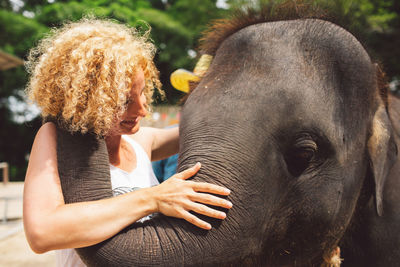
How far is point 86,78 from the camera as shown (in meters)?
1.58

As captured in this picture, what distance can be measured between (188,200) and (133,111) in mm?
623

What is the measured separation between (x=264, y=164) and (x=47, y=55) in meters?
1.11

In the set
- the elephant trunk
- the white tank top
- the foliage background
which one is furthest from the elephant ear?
the foliage background

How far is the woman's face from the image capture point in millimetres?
1823

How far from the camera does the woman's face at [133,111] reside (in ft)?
5.98

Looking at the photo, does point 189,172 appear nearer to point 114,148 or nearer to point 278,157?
point 278,157

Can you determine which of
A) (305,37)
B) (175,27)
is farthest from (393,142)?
(175,27)

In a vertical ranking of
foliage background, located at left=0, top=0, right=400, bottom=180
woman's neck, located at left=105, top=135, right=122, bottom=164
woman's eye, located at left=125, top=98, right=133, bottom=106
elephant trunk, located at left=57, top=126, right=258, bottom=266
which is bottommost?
foliage background, located at left=0, top=0, right=400, bottom=180

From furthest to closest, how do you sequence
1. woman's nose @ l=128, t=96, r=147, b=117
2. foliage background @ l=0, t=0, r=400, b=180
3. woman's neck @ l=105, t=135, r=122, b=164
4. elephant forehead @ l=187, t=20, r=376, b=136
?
foliage background @ l=0, t=0, r=400, b=180 < woman's neck @ l=105, t=135, r=122, b=164 < woman's nose @ l=128, t=96, r=147, b=117 < elephant forehead @ l=187, t=20, r=376, b=136

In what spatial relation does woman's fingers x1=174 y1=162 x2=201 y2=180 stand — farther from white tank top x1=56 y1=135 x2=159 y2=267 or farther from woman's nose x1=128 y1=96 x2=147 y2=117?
woman's nose x1=128 y1=96 x2=147 y2=117

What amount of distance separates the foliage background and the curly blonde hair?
24.2 ft

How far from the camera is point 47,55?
1.72m

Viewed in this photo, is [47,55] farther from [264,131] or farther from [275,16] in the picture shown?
[275,16]

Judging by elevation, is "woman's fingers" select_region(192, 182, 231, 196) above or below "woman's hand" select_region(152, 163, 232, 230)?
above
